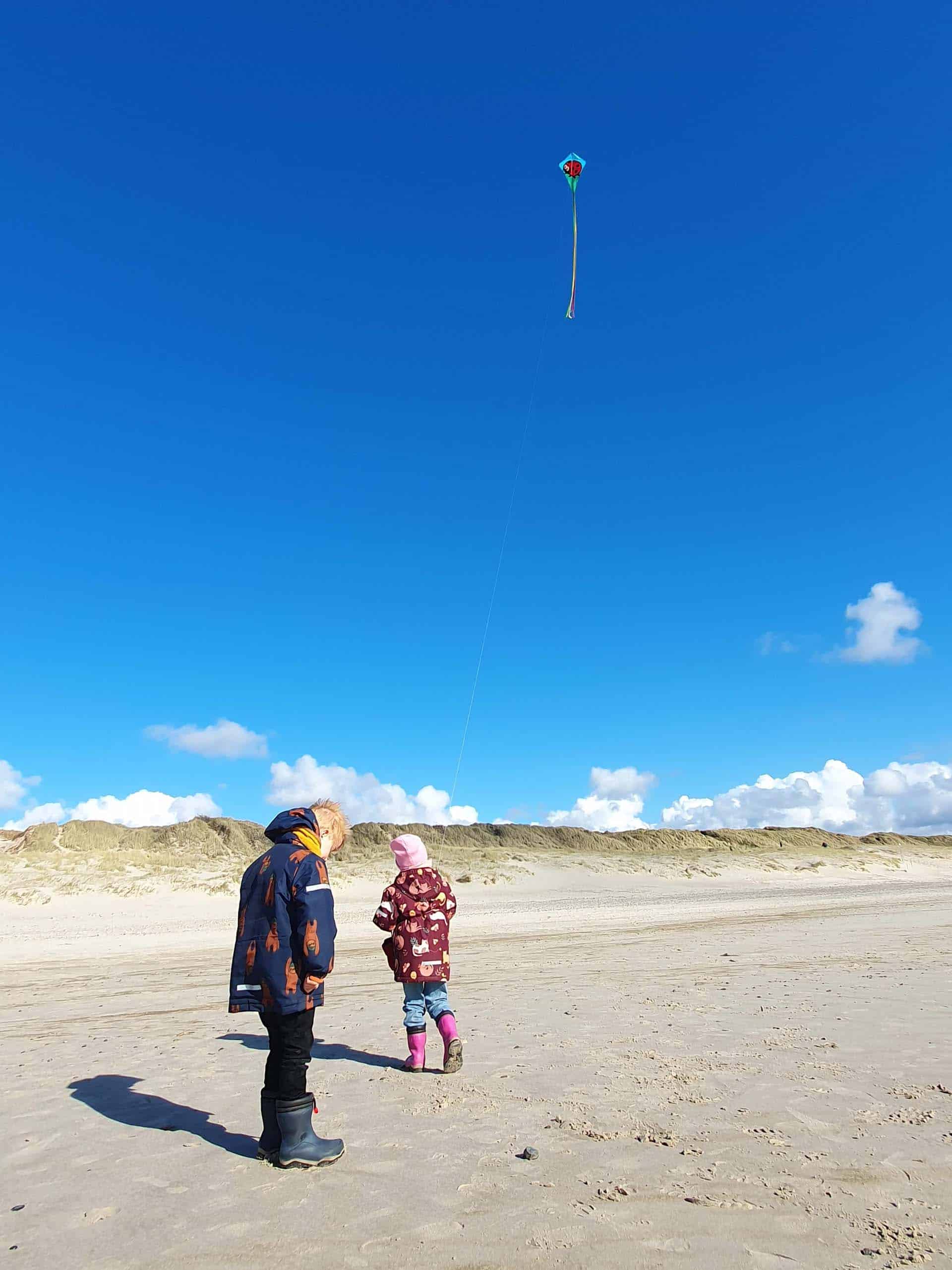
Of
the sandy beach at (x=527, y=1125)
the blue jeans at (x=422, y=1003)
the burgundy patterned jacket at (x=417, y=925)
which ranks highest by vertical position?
the burgundy patterned jacket at (x=417, y=925)

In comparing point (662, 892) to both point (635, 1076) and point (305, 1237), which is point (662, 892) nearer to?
point (635, 1076)

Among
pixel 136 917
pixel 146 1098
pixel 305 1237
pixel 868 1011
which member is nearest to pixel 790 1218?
pixel 305 1237

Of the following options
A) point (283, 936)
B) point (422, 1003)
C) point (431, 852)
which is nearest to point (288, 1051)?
point (283, 936)

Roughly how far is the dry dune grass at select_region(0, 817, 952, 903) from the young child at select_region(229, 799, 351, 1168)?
2014cm

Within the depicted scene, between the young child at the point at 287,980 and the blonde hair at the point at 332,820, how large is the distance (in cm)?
52

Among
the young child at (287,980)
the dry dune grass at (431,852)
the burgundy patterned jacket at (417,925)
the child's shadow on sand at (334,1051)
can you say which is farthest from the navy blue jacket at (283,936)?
the dry dune grass at (431,852)

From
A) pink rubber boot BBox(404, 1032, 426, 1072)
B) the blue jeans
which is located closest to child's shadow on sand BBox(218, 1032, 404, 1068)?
pink rubber boot BBox(404, 1032, 426, 1072)

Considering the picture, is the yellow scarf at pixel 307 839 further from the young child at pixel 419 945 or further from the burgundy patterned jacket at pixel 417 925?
the burgundy patterned jacket at pixel 417 925

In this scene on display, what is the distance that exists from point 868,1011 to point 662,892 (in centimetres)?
2726

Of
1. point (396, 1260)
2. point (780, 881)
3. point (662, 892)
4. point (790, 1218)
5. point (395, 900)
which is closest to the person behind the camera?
point (396, 1260)

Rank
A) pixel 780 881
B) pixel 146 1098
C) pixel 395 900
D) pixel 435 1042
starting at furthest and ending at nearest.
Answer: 1. pixel 780 881
2. pixel 435 1042
3. pixel 395 900
4. pixel 146 1098

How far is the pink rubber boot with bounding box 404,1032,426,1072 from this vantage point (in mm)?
6410

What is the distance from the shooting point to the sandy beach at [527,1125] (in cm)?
347

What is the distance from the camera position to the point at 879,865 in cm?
4831
